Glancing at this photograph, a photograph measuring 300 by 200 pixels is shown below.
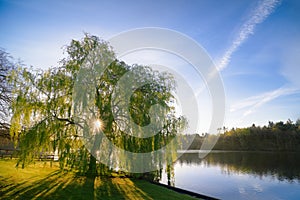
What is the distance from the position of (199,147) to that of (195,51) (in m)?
57.1

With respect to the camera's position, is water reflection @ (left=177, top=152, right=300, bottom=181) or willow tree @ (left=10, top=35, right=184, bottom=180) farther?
water reflection @ (left=177, top=152, right=300, bottom=181)

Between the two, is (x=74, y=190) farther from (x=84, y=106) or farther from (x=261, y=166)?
(x=261, y=166)

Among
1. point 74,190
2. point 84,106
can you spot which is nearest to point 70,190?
point 74,190

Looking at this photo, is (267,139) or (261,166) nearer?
(261,166)

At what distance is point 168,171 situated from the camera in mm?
10211

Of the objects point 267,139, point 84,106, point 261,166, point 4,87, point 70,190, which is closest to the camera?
point 70,190

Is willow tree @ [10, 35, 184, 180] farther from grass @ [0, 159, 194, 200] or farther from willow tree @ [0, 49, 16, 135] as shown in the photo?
willow tree @ [0, 49, 16, 135]

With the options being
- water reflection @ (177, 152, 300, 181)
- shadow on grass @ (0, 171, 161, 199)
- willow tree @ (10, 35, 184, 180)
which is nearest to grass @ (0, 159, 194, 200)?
shadow on grass @ (0, 171, 161, 199)

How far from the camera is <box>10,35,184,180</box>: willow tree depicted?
8.45 m

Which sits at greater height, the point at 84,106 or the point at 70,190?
the point at 84,106

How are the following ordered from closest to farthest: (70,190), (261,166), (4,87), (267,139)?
(70,190), (4,87), (261,166), (267,139)

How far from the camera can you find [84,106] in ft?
29.0

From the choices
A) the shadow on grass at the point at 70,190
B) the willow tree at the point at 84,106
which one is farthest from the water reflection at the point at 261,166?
the shadow on grass at the point at 70,190

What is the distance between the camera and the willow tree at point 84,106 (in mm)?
8445
